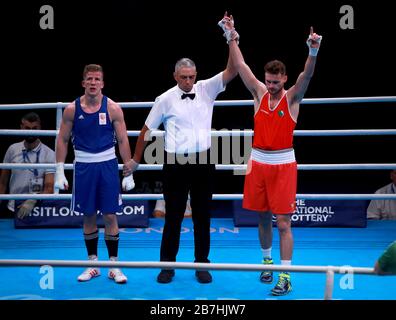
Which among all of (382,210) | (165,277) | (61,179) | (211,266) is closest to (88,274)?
(165,277)

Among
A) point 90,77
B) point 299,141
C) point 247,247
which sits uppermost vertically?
point 90,77

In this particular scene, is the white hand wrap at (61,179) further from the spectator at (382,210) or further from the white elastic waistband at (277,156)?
the spectator at (382,210)

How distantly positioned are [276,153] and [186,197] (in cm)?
68

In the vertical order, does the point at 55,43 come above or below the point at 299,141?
above

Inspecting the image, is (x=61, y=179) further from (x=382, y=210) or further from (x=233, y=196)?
(x=382, y=210)

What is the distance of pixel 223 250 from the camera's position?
4.32 meters

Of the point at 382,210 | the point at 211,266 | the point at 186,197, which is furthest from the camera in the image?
the point at 382,210

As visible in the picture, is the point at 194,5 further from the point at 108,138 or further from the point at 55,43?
the point at 108,138

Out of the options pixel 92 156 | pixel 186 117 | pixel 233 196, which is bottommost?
pixel 233 196

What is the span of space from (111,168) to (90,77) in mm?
610

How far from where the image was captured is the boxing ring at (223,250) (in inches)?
132

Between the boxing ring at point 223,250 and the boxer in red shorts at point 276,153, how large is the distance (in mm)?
308

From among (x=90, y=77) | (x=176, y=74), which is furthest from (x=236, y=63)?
(x=90, y=77)

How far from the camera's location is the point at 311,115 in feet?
21.1
